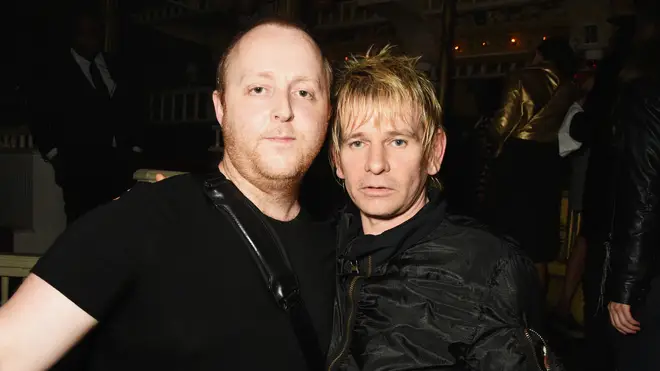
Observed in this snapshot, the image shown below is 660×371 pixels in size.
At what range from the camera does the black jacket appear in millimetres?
1125

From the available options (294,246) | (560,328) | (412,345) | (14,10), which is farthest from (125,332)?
(14,10)

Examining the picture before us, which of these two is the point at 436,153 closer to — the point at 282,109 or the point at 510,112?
the point at 282,109

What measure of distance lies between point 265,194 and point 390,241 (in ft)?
1.07

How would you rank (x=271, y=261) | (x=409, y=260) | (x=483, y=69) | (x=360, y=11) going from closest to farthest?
(x=271, y=261) < (x=409, y=260) < (x=483, y=69) < (x=360, y=11)

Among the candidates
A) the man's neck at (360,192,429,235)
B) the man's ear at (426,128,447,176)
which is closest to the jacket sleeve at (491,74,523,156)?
the man's ear at (426,128,447,176)

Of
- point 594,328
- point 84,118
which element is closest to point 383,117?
point 594,328

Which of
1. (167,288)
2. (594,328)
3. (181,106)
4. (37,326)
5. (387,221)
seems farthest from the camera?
(181,106)

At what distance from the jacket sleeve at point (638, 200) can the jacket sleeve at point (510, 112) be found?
1493 millimetres

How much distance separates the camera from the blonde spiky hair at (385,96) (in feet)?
4.36

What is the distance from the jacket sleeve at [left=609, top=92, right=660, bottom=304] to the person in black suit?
290 cm

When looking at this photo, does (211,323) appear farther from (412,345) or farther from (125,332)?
(412,345)

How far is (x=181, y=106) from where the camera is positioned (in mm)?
7324

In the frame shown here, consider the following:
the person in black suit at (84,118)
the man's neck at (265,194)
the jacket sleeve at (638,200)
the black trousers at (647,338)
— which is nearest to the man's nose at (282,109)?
the man's neck at (265,194)

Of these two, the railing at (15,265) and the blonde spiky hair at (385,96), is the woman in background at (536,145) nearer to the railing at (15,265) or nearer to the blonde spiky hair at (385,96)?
the blonde spiky hair at (385,96)
